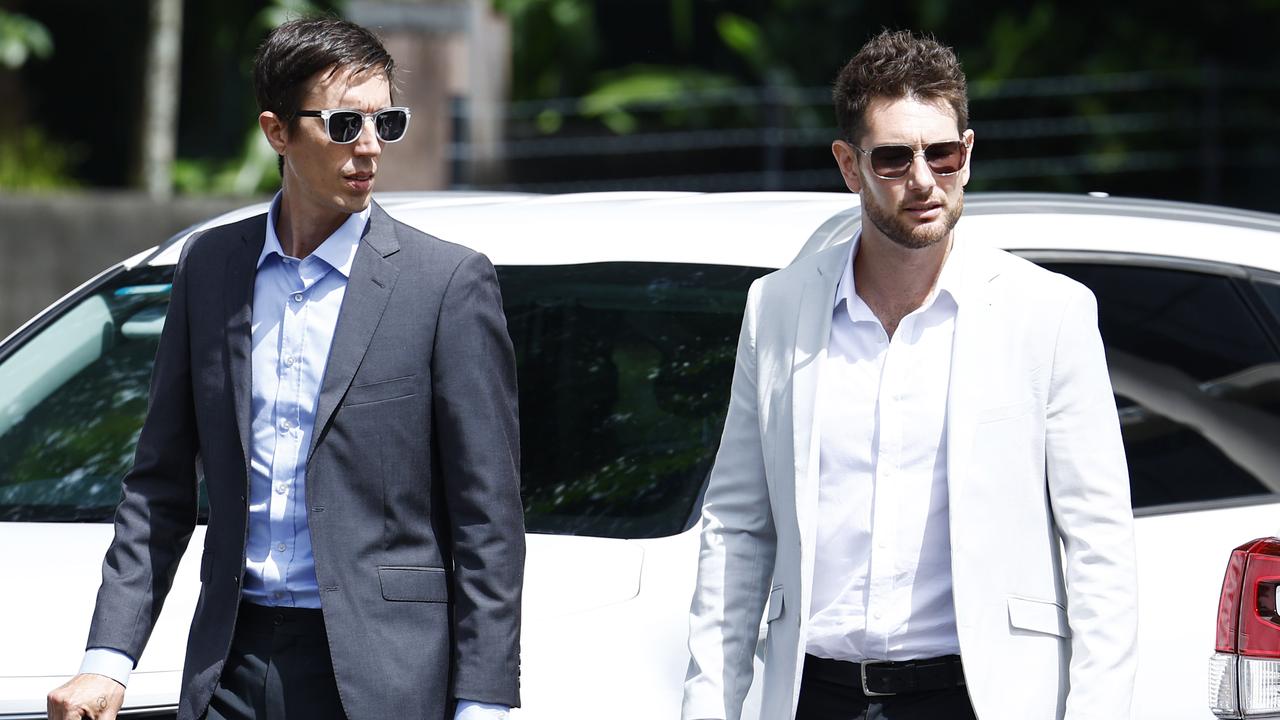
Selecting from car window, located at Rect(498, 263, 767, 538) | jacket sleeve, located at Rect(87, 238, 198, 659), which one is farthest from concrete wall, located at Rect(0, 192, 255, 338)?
jacket sleeve, located at Rect(87, 238, 198, 659)

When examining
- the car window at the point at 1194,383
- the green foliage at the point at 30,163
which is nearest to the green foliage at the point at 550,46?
the green foliage at the point at 30,163

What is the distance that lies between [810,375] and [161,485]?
1110mm

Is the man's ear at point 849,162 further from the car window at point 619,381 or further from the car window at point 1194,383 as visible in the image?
the car window at point 1194,383

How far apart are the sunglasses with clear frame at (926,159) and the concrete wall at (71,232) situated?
390 inches

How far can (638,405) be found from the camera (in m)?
3.58

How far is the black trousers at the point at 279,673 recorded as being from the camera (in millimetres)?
2639

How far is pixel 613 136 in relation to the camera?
11938mm

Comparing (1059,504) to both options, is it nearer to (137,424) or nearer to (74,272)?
(137,424)

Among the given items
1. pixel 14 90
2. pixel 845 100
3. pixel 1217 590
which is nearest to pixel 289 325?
pixel 845 100

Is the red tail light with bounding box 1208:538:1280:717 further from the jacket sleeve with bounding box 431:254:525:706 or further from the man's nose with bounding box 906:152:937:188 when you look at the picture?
the jacket sleeve with bounding box 431:254:525:706

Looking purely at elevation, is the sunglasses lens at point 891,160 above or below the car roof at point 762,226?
above

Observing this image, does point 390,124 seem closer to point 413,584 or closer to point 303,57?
point 303,57

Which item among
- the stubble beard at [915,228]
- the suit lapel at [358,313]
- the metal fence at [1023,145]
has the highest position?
the metal fence at [1023,145]

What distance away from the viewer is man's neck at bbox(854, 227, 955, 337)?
2.71 metres
